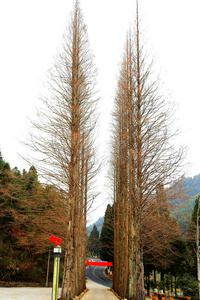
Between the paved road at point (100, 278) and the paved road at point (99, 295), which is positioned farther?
the paved road at point (100, 278)

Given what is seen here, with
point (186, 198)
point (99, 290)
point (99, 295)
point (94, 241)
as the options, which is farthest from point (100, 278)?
point (186, 198)

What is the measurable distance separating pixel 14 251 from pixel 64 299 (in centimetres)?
2439

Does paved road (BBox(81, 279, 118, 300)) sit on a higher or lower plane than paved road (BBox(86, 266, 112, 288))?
higher

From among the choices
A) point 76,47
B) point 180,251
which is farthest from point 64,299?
point 180,251

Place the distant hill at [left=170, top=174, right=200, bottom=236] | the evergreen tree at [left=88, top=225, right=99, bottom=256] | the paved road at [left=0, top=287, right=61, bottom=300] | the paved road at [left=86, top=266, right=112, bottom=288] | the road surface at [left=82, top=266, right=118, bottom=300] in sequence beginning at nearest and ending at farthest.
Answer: the distant hill at [left=170, top=174, right=200, bottom=236] < the paved road at [left=0, top=287, right=61, bottom=300] < the road surface at [left=82, top=266, right=118, bottom=300] < the evergreen tree at [left=88, top=225, right=99, bottom=256] < the paved road at [left=86, top=266, right=112, bottom=288]

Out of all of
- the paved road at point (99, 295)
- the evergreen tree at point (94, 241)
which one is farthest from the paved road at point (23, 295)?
the evergreen tree at point (94, 241)

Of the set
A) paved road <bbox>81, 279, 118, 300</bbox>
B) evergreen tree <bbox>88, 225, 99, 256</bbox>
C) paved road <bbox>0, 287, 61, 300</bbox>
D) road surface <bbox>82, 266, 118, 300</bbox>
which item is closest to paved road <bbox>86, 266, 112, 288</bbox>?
road surface <bbox>82, 266, 118, 300</bbox>

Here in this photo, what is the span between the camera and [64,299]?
25.8ft

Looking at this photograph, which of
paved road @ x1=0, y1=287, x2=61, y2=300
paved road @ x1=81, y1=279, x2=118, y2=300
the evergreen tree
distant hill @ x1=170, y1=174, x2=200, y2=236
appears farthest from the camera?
the evergreen tree

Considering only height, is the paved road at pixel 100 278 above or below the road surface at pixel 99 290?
below

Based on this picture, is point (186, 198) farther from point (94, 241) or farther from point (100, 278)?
point (94, 241)

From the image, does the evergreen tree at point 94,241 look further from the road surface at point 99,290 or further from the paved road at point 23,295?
the paved road at point 23,295

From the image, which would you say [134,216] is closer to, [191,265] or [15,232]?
[191,265]

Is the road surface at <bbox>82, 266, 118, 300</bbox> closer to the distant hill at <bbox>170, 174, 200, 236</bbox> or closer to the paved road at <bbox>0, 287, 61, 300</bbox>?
the paved road at <bbox>0, 287, 61, 300</bbox>
